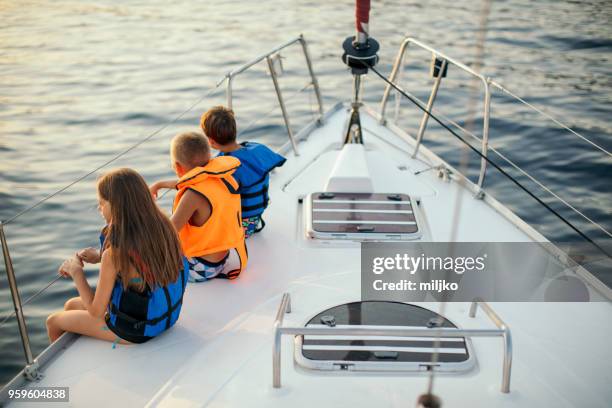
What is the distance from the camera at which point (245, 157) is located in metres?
3.29

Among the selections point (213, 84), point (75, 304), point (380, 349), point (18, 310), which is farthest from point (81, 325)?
point (213, 84)

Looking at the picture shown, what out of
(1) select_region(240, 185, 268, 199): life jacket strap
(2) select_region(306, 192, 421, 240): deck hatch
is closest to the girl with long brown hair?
(1) select_region(240, 185, 268, 199): life jacket strap

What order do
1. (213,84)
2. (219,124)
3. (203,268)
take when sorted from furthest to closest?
1. (213,84)
2. (219,124)
3. (203,268)

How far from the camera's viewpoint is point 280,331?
2.06 meters

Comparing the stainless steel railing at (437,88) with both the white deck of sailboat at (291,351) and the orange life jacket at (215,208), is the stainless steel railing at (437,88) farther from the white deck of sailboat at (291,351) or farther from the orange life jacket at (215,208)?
the orange life jacket at (215,208)

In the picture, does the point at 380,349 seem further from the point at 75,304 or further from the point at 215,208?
the point at 75,304

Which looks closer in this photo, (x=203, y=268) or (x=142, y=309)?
(x=142, y=309)

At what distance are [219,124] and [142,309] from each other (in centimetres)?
102

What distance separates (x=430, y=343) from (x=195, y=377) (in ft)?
2.72

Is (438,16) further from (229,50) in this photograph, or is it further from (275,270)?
(275,270)

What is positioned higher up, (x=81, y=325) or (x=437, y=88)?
(x=437, y=88)

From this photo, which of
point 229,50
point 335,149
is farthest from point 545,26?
point 335,149

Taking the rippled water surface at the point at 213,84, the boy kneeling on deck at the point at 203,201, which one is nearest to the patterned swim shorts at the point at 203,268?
the boy kneeling on deck at the point at 203,201

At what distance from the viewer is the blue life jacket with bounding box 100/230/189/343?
8.39 feet
